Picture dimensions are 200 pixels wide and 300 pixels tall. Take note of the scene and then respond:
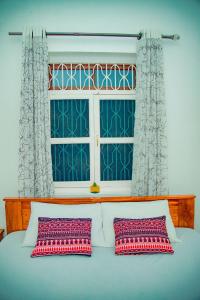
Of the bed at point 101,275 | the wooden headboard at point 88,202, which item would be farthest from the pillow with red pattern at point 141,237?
the wooden headboard at point 88,202

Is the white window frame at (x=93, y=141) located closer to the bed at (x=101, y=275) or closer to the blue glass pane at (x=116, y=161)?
the blue glass pane at (x=116, y=161)

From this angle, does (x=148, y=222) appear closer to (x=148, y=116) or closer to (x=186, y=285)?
(x=186, y=285)

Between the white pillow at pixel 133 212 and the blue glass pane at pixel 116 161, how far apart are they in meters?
0.68

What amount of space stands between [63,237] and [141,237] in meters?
0.70

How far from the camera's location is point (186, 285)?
6.52 ft

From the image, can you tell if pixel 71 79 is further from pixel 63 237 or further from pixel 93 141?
pixel 63 237

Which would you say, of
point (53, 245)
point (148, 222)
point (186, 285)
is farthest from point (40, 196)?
point (186, 285)

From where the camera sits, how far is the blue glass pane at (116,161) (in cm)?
359

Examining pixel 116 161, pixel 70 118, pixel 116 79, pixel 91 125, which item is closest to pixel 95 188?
pixel 116 161

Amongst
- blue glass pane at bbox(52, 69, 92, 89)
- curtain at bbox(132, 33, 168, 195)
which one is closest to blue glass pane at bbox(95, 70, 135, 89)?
blue glass pane at bbox(52, 69, 92, 89)

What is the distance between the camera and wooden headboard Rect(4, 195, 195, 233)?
312 cm

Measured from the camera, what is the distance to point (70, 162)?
3584 millimetres

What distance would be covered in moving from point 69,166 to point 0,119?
1.03 meters

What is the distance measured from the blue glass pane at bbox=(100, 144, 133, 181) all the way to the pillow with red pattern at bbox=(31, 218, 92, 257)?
1025 millimetres
